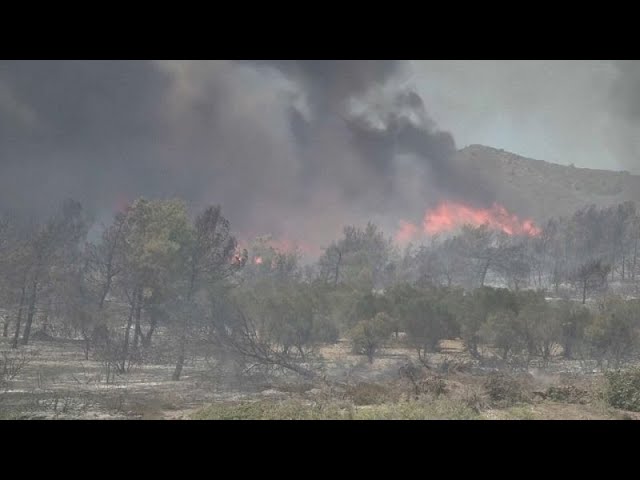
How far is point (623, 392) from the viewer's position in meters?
12.3

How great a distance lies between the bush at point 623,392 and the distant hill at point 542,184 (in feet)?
23.7

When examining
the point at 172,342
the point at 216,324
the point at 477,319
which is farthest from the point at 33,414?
the point at 477,319

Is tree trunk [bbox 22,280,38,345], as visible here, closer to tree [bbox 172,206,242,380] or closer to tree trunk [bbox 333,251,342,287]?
tree [bbox 172,206,242,380]

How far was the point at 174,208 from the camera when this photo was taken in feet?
48.4

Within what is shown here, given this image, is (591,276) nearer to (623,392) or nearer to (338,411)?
(623,392)

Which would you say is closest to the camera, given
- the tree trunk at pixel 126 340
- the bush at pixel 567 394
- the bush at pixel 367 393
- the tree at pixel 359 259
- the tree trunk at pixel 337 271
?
the bush at pixel 367 393

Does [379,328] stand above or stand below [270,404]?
above

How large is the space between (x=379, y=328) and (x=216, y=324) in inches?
198

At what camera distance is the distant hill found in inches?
729

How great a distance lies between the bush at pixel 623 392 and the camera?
40.1 ft

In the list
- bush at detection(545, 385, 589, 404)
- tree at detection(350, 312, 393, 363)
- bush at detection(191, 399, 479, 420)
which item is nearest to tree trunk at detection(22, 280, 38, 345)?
bush at detection(191, 399, 479, 420)

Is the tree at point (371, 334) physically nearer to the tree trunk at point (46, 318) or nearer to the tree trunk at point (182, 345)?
the tree trunk at point (182, 345)

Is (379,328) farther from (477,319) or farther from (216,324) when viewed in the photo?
(216,324)

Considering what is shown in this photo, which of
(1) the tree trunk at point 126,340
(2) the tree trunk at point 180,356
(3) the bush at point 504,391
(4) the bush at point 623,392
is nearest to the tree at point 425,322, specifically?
(3) the bush at point 504,391
